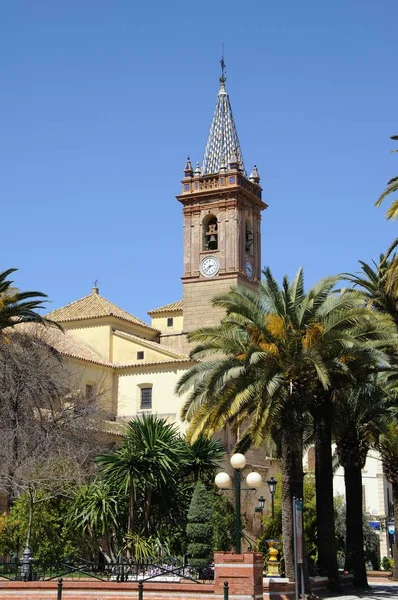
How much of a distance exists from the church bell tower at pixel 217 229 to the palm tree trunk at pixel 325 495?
2813 cm

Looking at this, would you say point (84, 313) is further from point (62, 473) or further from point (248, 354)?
point (248, 354)

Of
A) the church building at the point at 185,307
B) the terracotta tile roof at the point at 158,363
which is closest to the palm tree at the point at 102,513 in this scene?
the church building at the point at 185,307

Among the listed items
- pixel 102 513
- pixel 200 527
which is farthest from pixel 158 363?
pixel 200 527

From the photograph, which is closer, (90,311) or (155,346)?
(155,346)

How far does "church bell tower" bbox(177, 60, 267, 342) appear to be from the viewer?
5891 centimetres

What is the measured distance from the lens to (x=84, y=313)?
5800 cm

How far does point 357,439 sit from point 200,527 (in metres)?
5.94

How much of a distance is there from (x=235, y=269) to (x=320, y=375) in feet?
109

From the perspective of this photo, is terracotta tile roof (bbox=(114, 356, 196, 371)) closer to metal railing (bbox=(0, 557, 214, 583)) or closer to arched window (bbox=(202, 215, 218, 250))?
arched window (bbox=(202, 215, 218, 250))

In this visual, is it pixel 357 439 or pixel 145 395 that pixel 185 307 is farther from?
pixel 357 439

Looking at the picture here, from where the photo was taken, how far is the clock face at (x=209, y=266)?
195ft

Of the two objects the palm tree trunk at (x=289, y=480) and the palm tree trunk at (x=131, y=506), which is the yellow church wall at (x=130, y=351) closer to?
the palm tree trunk at (x=131, y=506)

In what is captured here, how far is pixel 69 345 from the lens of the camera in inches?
2120

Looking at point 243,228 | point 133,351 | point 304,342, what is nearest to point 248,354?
point 304,342
